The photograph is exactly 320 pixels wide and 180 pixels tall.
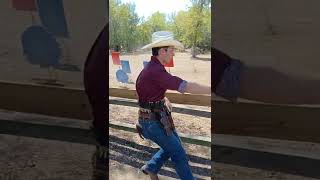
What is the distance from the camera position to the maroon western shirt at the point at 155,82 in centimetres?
398

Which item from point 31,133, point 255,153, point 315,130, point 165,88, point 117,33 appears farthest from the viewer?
point 31,133

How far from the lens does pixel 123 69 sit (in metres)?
4.24

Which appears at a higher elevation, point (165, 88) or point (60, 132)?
point (165, 88)

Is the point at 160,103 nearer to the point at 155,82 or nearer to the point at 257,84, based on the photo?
the point at 155,82

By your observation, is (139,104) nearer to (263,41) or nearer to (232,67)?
(232,67)

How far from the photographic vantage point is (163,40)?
3.99 metres

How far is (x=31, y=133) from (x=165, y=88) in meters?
1.41

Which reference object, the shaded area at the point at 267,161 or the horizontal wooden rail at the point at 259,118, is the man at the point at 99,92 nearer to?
the horizontal wooden rail at the point at 259,118

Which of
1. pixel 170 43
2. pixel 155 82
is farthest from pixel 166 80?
pixel 170 43

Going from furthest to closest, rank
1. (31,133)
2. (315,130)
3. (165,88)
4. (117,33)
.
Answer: (31,133) → (117,33) → (165,88) → (315,130)

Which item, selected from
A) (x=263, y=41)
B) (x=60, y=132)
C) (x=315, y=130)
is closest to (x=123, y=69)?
(x=60, y=132)

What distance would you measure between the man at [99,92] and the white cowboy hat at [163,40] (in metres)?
→ 0.43

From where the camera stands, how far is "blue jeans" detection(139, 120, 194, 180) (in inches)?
159

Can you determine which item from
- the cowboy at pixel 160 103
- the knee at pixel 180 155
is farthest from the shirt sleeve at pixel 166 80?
the knee at pixel 180 155
